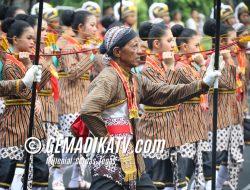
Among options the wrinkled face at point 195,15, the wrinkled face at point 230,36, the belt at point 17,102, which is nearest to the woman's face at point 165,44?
the wrinkled face at point 230,36

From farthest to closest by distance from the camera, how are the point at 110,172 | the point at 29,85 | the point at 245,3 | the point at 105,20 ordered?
the point at 245,3 → the point at 105,20 → the point at 29,85 → the point at 110,172

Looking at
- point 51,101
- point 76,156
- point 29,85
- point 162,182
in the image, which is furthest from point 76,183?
point 29,85

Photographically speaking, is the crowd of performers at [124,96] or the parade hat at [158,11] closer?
the crowd of performers at [124,96]

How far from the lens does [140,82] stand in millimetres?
7496

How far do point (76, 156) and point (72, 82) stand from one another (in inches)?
35.4

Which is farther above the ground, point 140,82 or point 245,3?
point 245,3

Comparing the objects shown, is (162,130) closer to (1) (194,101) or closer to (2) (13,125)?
(1) (194,101)

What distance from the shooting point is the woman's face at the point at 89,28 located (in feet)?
36.7

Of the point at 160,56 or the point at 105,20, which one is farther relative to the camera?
the point at 105,20

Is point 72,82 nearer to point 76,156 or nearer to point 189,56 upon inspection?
point 76,156

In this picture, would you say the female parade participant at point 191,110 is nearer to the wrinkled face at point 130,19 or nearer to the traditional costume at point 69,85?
the traditional costume at point 69,85

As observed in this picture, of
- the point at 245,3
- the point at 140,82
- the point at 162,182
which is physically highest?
the point at 245,3

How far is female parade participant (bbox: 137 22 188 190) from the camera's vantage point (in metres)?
9.18

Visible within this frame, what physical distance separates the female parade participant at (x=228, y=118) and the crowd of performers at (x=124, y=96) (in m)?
0.01
